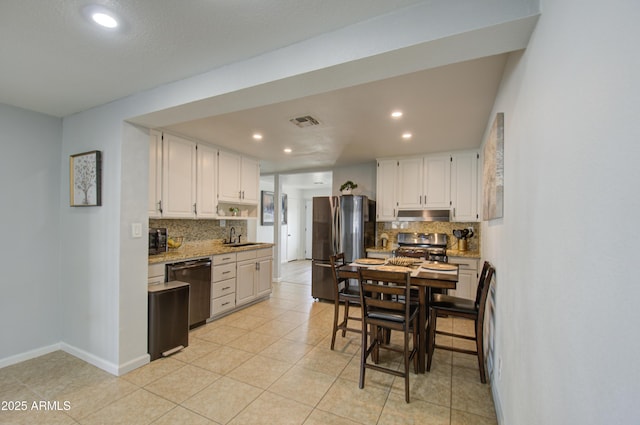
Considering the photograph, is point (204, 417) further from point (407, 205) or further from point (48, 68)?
point (407, 205)

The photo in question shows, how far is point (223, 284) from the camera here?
12.9 feet

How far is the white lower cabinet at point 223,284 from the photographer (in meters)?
3.78

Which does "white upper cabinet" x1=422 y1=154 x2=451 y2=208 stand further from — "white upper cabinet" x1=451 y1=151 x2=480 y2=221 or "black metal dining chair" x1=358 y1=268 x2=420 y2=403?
"black metal dining chair" x1=358 y1=268 x2=420 y2=403

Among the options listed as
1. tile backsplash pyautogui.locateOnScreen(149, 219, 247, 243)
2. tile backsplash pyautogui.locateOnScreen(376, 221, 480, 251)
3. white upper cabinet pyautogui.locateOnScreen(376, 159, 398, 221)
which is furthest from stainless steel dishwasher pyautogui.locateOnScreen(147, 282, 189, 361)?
tile backsplash pyautogui.locateOnScreen(376, 221, 480, 251)


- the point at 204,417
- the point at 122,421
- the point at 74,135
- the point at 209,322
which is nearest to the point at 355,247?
the point at 209,322

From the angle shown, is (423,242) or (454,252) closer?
(454,252)

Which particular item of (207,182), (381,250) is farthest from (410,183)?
(207,182)

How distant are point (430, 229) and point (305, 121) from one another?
2.95m

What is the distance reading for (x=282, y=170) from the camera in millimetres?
6023

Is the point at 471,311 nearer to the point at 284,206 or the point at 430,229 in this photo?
the point at 430,229

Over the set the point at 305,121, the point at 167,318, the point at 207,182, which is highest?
the point at 305,121

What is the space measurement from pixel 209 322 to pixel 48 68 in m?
3.02

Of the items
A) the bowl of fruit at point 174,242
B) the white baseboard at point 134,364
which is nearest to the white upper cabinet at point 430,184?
the bowl of fruit at point 174,242

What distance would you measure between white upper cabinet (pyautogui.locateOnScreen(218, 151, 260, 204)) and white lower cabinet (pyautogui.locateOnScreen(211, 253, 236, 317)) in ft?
3.05
